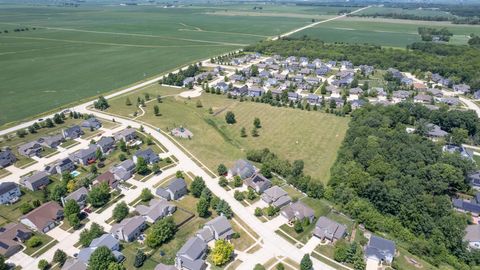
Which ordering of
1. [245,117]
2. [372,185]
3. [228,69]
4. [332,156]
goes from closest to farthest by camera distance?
[372,185], [332,156], [245,117], [228,69]

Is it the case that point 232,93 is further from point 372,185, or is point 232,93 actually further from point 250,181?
point 372,185

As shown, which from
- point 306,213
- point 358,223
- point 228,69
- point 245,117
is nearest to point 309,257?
point 306,213

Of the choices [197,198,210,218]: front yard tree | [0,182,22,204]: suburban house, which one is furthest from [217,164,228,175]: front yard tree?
[0,182,22,204]: suburban house

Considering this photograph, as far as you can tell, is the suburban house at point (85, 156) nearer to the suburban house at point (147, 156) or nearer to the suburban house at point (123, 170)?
the suburban house at point (123, 170)

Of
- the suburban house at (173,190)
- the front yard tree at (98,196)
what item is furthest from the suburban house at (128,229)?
the suburban house at (173,190)

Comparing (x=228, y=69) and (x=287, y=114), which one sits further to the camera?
(x=228, y=69)

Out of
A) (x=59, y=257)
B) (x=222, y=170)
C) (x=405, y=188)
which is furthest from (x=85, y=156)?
(x=405, y=188)

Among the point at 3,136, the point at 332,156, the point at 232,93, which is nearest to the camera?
the point at 332,156
